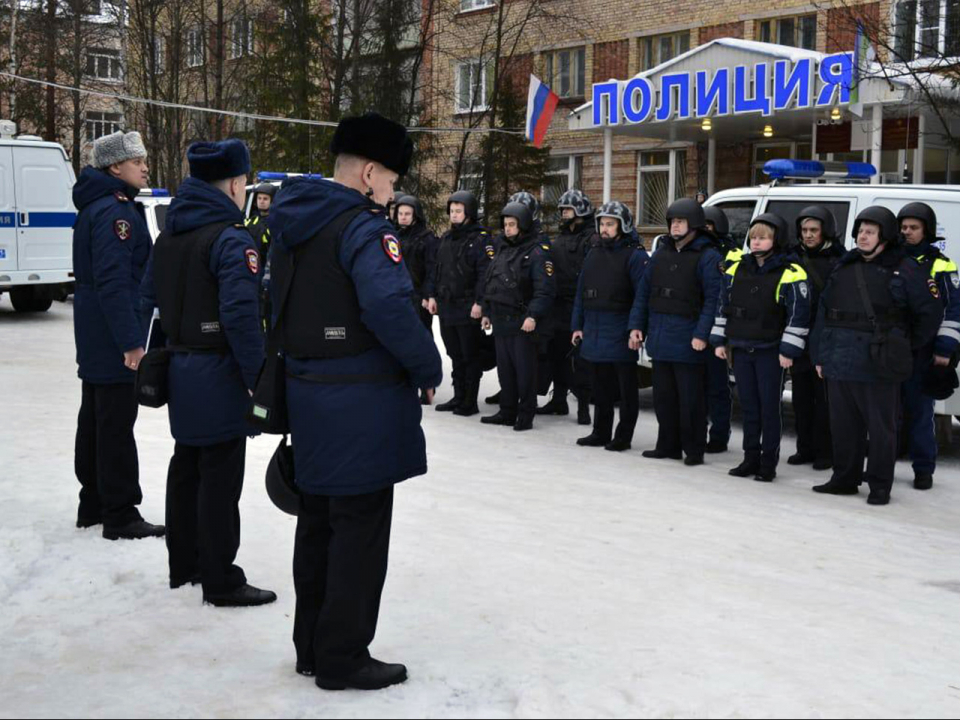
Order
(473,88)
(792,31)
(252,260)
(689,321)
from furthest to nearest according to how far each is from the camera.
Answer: (473,88) → (792,31) → (689,321) → (252,260)

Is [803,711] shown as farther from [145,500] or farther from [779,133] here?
[779,133]

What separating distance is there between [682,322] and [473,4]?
2612 centimetres

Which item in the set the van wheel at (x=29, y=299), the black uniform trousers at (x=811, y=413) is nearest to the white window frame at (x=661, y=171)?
the van wheel at (x=29, y=299)

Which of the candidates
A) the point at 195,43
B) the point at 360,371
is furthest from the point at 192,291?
→ the point at 195,43

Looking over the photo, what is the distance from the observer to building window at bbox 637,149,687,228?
27.4 meters

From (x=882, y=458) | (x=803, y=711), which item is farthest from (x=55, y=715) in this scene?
(x=882, y=458)

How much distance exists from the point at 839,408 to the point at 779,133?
1596 centimetres

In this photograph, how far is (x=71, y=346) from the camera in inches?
606

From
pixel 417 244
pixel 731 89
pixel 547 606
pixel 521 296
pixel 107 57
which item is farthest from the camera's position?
pixel 107 57

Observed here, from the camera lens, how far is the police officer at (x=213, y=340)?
502 cm

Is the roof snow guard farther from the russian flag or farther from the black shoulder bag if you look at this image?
the black shoulder bag

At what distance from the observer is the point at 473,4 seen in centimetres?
3291

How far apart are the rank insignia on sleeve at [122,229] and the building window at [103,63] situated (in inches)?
1097

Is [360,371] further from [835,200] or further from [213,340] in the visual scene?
[835,200]
